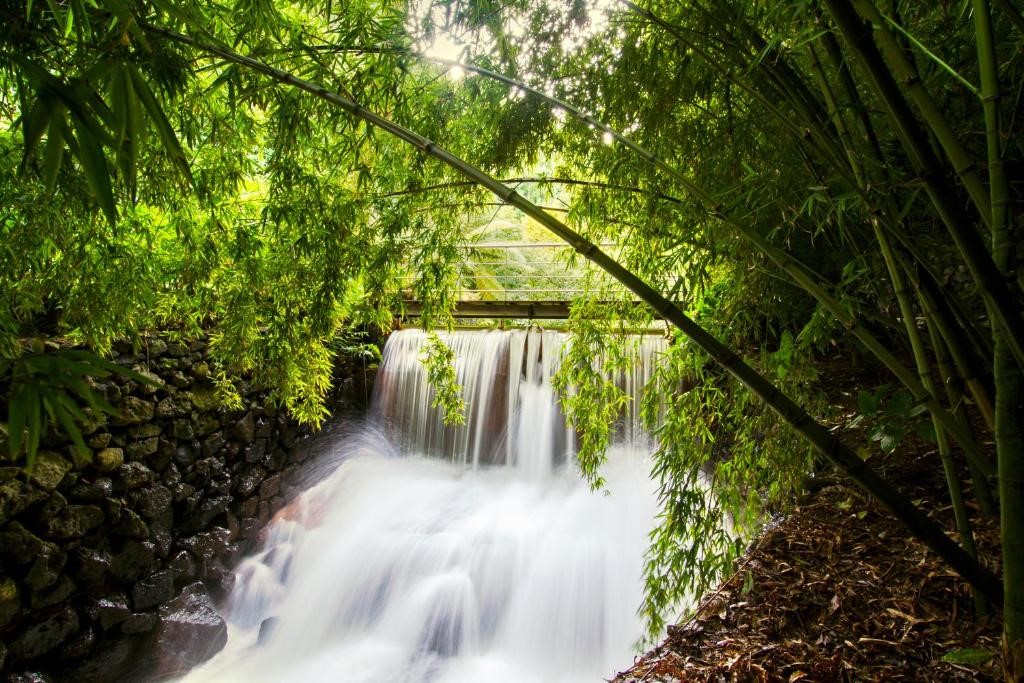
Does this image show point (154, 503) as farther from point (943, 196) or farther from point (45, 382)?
point (943, 196)

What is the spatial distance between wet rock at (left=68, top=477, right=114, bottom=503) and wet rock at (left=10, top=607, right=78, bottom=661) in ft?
2.25

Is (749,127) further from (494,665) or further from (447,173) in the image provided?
(494,665)

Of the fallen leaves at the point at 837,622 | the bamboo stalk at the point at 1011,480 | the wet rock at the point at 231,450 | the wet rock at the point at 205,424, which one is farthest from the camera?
the wet rock at the point at 231,450

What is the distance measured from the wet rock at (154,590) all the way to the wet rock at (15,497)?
3.23ft

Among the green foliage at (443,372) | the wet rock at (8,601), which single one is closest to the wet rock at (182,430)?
the wet rock at (8,601)

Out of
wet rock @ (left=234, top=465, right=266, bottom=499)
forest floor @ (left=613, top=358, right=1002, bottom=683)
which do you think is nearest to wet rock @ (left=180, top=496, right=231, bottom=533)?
wet rock @ (left=234, top=465, right=266, bottom=499)

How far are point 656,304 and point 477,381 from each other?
15.8 feet

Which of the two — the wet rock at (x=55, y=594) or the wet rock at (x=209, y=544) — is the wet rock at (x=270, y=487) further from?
the wet rock at (x=55, y=594)

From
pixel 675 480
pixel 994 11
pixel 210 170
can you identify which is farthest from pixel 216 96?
pixel 994 11

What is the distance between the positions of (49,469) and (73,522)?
39cm

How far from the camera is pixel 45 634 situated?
3596mm

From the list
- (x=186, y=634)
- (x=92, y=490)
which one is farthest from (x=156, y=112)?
(x=186, y=634)

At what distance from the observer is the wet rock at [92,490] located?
3.89 m

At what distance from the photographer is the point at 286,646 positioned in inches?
162
